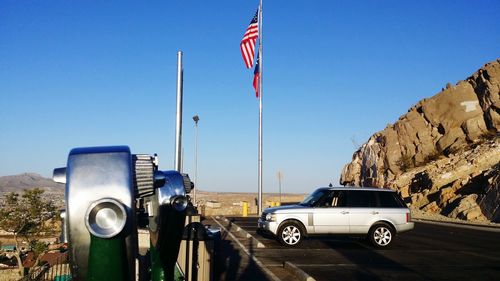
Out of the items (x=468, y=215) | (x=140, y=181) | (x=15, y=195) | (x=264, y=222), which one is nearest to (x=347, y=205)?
(x=264, y=222)

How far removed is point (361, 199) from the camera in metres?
15.4

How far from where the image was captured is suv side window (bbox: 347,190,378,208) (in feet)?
50.5

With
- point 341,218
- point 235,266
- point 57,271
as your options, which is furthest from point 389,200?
point 57,271

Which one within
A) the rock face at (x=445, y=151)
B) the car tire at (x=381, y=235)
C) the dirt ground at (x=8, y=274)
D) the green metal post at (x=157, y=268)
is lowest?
the dirt ground at (x=8, y=274)

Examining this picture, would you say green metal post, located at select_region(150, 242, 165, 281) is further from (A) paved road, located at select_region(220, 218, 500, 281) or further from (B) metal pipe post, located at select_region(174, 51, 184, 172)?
(A) paved road, located at select_region(220, 218, 500, 281)

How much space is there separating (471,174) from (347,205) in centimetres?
Result: 2617

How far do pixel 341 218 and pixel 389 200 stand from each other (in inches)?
65.5

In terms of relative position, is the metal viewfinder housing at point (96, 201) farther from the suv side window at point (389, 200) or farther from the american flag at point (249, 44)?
the american flag at point (249, 44)

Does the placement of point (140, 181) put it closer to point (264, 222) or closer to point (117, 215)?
point (117, 215)

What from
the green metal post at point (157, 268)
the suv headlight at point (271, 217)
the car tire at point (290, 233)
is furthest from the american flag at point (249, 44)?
the green metal post at point (157, 268)

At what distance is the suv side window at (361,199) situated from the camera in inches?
606

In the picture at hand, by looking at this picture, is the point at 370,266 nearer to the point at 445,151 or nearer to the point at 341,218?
the point at 341,218

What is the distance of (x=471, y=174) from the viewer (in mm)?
37781

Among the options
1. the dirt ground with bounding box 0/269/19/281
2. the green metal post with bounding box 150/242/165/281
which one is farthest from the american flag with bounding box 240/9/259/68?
the green metal post with bounding box 150/242/165/281
